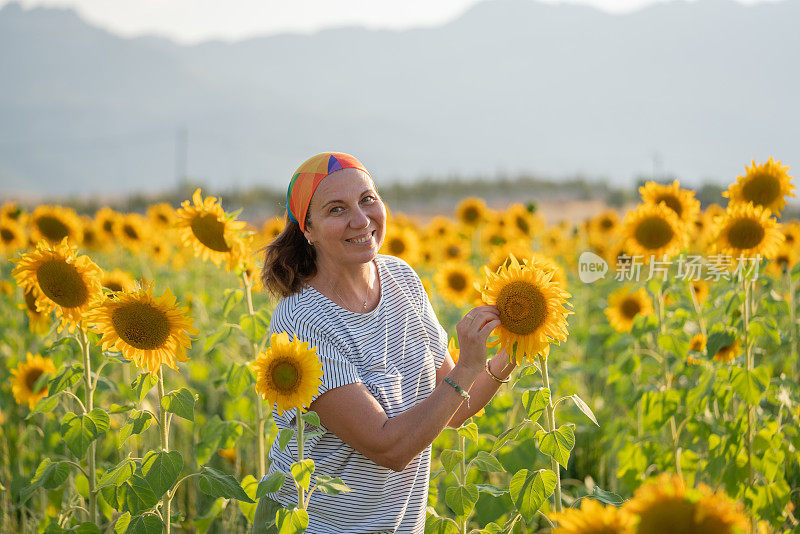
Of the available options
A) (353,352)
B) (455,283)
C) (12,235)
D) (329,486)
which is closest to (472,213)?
(455,283)

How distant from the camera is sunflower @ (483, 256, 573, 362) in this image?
6.52ft

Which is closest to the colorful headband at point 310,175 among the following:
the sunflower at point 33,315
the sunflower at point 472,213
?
the sunflower at point 33,315

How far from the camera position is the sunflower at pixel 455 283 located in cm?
468

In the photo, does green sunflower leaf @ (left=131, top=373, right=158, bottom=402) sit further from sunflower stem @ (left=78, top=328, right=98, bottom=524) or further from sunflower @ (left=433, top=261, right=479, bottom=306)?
sunflower @ (left=433, top=261, right=479, bottom=306)

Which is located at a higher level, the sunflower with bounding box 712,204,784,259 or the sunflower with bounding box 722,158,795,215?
the sunflower with bounding box 722,158,795,215

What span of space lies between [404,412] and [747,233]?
1.92 metres

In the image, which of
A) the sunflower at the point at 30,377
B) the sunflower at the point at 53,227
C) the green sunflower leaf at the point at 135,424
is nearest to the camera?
the green sunflower leaf at the point at 135,424

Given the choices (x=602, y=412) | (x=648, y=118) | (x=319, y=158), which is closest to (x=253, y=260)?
(x=319, y=158)

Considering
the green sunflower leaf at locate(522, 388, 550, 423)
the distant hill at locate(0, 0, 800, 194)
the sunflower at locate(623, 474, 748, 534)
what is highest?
the sunflower at locate(623, 474, 748, 534)

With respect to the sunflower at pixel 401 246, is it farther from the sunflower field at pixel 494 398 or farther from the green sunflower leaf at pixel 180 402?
the green sunflower leaf at pixel 180 402

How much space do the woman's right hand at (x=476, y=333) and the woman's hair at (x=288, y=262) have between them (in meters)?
0.72

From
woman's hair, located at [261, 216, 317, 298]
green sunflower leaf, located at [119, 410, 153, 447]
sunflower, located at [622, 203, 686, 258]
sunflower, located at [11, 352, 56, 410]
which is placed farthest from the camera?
sunflower, located at [622, 203, 686, 258]

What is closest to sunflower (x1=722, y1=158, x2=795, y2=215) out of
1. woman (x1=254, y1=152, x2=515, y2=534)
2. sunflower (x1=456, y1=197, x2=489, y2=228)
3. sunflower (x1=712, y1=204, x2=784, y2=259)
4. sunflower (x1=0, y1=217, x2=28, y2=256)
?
sunflower (x1=712, y1=204, x2=784, y2=259)

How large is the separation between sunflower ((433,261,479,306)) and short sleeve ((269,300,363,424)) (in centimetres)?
236
